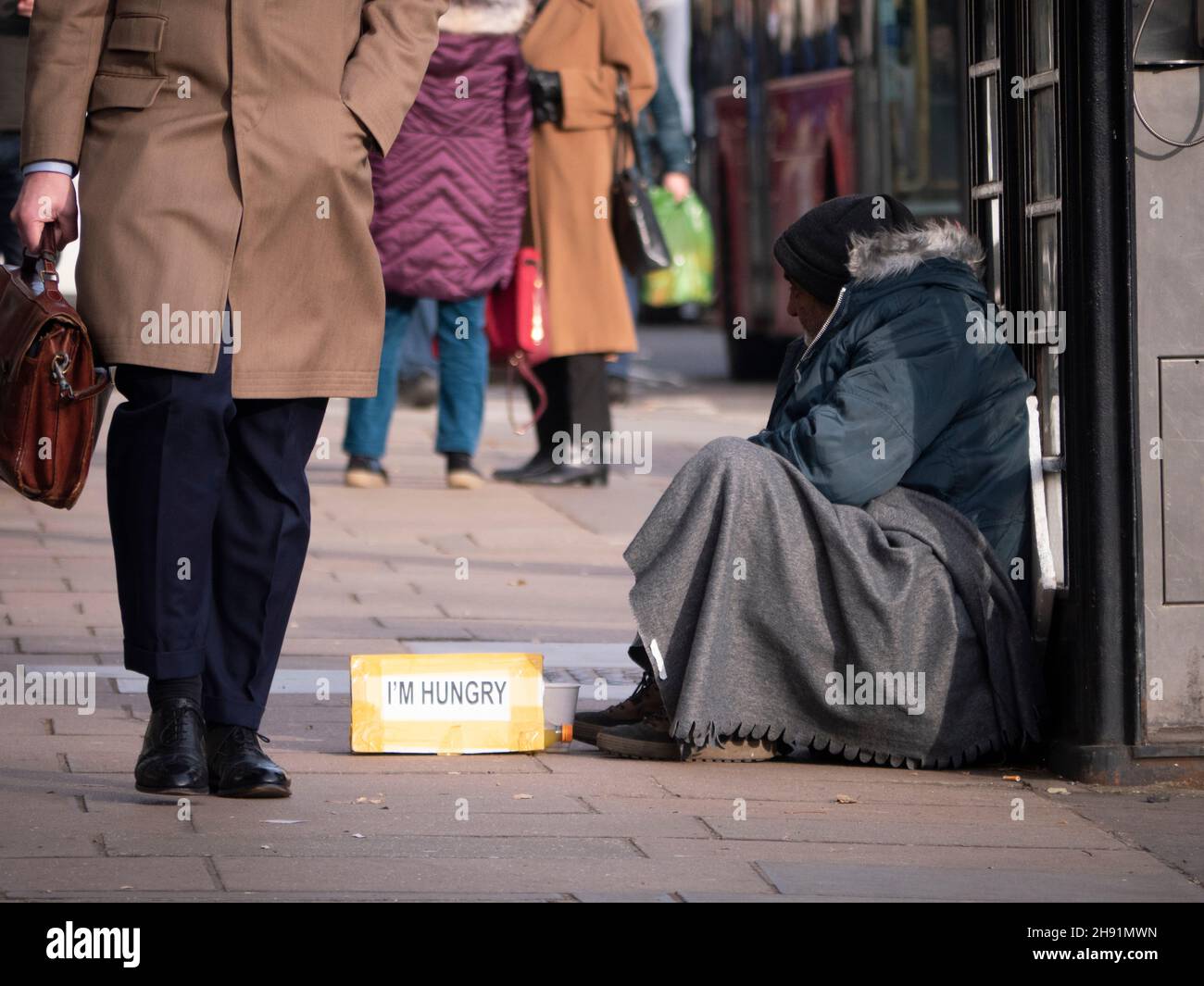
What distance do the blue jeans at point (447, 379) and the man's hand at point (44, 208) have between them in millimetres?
5107

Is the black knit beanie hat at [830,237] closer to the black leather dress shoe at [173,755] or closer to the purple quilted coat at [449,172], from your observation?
the black leather dress shoe at [173,755]

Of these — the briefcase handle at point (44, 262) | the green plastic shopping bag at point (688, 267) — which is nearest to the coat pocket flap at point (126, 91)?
the briefcase handle at point (44, 262)

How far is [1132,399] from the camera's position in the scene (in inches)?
188

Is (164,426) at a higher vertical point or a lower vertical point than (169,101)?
lower

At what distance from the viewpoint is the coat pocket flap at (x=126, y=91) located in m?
4.39

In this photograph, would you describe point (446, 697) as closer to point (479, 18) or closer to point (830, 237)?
point (830, 237)

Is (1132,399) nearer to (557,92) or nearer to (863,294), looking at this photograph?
(863,294)

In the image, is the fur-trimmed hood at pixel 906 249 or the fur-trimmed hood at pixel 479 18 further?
the fur-trimmed hood at pixel 479 18

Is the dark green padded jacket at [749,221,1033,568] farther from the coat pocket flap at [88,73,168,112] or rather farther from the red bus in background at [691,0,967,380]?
the red bus in background at [691,0,967,380]

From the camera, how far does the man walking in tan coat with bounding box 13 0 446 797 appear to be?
14.4ft
